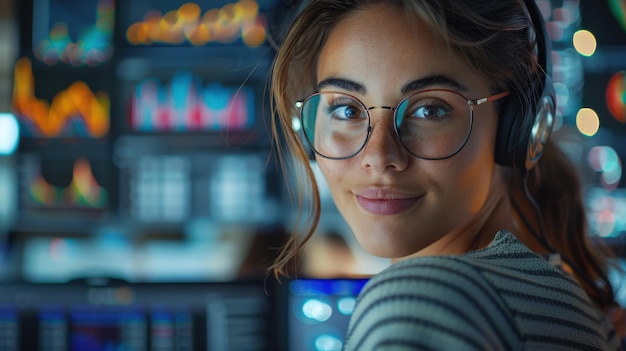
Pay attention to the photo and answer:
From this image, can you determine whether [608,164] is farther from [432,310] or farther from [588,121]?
[432,310]

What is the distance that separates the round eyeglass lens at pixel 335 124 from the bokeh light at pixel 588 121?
1649 millimetres

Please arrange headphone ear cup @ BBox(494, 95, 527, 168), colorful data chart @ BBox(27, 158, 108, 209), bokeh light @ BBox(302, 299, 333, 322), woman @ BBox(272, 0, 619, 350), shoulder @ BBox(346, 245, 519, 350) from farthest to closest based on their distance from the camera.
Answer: colorful data chart @ BBox(27, 158, 108, 209) < bokeh light @ BBox(302, 299, 333, 322) < headphone ear cup @ BBox(494, 95, 527, 168) < woman @ BBox(272, 0, 619, 350) < shoulder @ BBox(346, 245, 519, 350)

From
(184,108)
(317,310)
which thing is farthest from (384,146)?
(184,108)

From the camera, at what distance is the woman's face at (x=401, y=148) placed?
28.1 inches

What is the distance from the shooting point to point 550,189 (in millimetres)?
1019

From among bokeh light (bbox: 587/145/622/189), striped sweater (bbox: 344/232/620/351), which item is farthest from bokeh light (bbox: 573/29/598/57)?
striped sweater (bbox: 344/232/620/351)

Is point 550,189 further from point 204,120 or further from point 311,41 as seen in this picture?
point 204,120

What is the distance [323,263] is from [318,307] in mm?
135

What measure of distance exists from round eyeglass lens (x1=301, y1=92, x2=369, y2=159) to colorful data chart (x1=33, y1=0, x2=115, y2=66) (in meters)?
1.61

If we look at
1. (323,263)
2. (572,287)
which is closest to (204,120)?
(323,263)

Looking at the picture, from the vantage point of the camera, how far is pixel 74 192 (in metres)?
2.27

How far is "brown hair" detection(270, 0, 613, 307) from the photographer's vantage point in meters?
0.72

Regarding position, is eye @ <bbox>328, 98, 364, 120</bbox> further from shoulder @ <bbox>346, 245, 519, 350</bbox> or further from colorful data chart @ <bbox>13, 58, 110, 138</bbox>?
colorful data chart @ <bbox>13, 58, 110, 138</bbox>

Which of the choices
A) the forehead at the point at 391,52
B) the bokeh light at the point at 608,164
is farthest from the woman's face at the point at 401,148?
the bokeh light at the point at 608,164
